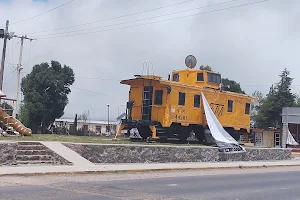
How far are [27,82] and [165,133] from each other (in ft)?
100

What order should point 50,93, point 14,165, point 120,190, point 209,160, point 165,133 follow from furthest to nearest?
point 50,93 < point 165,133 < point 209,160 < point 14,165 < point 120,190

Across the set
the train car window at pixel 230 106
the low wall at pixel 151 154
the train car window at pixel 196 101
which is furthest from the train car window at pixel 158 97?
the train car window at pixel 230 106

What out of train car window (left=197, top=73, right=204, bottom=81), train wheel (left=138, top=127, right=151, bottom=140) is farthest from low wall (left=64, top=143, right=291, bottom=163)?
train car window (left=197, top=73, right=204, bottom=81)

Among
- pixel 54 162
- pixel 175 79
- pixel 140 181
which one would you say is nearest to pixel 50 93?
pixel 175 79

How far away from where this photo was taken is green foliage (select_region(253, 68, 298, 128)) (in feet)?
186

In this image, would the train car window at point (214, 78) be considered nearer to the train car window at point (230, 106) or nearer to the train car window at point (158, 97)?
the train car window at point (230, 106)

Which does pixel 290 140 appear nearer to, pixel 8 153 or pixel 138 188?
pixel 8 153

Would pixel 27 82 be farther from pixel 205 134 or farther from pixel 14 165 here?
pixel 14 165

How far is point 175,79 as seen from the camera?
3002 centimetres

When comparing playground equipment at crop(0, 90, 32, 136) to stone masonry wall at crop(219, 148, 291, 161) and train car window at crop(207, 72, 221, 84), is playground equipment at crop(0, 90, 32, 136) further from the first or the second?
train car window at crop(207, 72, 221, 84)

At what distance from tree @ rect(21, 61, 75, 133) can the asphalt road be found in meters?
35.9

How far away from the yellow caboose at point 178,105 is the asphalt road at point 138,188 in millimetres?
9357

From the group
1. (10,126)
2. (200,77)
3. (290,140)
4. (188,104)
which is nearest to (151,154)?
(188,104)

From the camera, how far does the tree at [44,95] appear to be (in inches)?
1997
